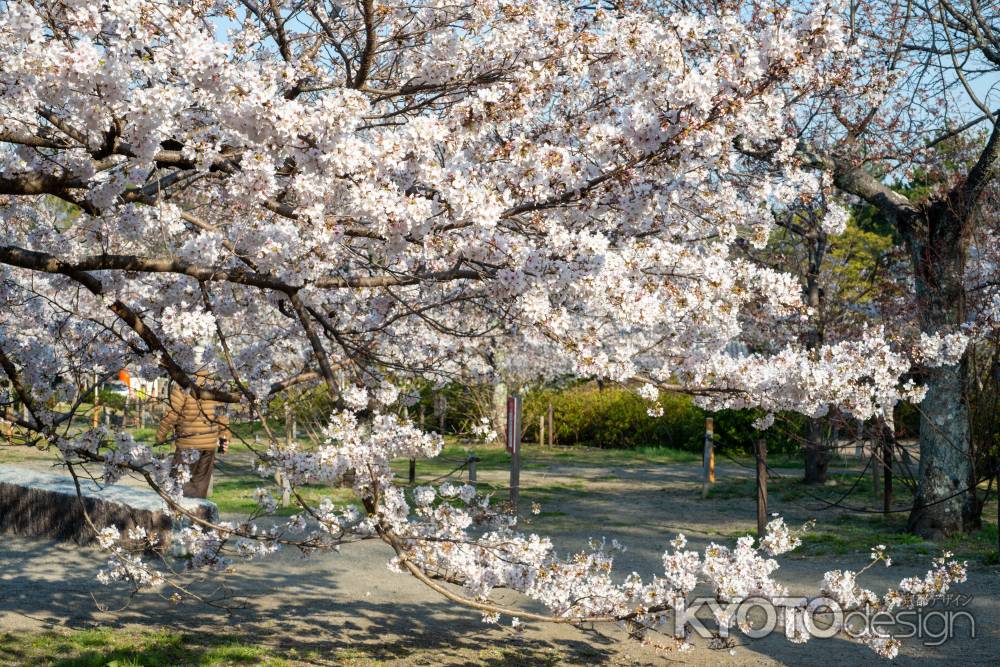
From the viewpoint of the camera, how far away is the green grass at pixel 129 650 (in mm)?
5586

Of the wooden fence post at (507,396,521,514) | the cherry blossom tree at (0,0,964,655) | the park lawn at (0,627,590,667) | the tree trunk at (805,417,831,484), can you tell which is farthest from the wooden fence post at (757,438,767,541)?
the tree trunk at (805,417,831,484)

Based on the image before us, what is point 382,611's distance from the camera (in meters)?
7.17

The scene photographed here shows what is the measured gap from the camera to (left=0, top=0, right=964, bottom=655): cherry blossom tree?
3709 mm

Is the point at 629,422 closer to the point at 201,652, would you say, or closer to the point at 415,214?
the point at 201,652

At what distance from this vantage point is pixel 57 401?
19.9 ft

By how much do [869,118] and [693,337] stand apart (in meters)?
6.27

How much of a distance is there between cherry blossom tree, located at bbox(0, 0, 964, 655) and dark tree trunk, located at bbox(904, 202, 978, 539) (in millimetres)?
4451

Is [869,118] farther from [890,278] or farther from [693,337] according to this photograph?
[890,278]

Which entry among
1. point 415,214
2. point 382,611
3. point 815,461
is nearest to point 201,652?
point 382,611

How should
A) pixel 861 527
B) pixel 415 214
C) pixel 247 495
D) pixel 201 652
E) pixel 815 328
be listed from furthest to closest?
pixel 815 328, pixel 247 495, pixel 861 527, pixel 201 652, pixel 415 214

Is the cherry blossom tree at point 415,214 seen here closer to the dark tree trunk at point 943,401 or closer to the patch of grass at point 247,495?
the dark tree trunk at point 943,401

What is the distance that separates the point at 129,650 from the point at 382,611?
1982mm

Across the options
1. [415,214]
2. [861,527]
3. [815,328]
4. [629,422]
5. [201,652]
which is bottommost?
[201,652]

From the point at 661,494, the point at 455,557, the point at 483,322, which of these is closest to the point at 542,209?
the point at 455,557
